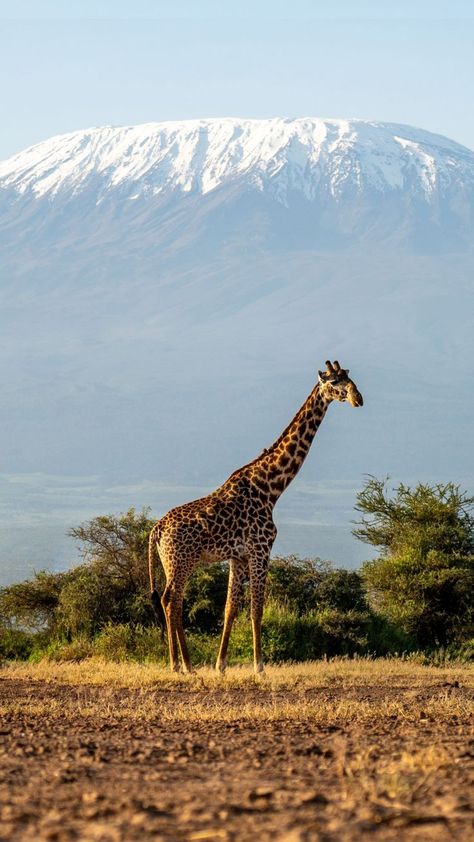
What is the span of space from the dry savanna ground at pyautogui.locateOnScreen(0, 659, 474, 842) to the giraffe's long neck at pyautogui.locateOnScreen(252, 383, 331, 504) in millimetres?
4449

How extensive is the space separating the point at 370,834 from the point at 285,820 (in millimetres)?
464

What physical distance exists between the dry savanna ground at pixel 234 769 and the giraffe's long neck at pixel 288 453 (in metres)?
4.45

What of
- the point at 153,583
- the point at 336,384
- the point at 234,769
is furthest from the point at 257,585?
the point at 234,769

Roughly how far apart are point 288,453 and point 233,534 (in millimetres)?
1558

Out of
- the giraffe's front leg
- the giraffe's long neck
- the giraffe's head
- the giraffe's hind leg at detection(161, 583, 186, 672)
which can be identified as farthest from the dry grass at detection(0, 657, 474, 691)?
the giraffe's head

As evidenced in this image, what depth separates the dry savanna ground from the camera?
6766mm

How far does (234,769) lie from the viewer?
8.47 metres

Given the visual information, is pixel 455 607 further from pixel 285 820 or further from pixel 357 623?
pixel 285 820

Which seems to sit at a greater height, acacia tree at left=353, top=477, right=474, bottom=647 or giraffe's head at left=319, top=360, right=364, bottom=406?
giraffe's head at left=319, top=360, right=364, bottom=406

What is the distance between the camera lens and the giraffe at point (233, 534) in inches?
714

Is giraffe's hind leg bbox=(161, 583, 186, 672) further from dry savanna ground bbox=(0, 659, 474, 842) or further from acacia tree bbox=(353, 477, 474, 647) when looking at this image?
acacia tree bbox=(353, 477, 474, 647)

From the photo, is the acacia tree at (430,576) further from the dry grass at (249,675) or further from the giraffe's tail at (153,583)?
the giraffe's tail at (153,583)

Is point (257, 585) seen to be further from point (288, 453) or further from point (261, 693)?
point (261, 693)

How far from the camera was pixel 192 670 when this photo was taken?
706 inches
